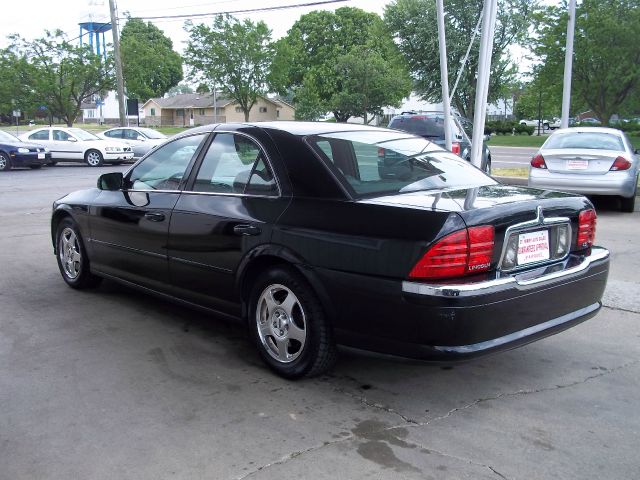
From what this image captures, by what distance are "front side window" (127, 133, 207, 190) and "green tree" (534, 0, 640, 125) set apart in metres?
27.5

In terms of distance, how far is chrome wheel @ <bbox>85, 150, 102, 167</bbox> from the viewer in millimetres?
23477

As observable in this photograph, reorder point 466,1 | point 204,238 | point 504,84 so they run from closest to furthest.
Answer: point 204,238 < point 466,1 < point 504,84

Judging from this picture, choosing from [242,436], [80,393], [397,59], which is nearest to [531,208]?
[242,436]

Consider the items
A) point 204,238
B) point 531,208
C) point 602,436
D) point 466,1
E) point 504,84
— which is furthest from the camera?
point 504,84

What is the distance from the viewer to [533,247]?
3633 millimetres

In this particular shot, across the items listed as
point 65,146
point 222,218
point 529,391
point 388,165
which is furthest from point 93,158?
point 529,391

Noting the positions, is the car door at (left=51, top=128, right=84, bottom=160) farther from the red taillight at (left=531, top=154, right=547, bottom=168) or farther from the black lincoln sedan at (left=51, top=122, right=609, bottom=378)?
the black lincoln sedan at (left=51, top=122, right=609, bottom=378)

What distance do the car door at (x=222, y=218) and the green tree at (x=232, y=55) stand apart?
157 ft

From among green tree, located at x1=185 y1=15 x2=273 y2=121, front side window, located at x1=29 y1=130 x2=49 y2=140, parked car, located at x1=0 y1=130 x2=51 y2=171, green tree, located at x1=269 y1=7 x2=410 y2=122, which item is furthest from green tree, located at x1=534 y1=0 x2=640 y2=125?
green tree, located at x1=185 y1=15 x2=273 y2=121

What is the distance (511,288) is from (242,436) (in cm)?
158

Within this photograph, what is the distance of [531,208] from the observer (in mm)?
3609

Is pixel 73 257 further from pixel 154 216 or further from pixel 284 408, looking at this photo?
pixel 284 408

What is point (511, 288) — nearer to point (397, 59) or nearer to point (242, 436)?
point (242, 436)

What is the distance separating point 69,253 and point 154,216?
70.8 inches
